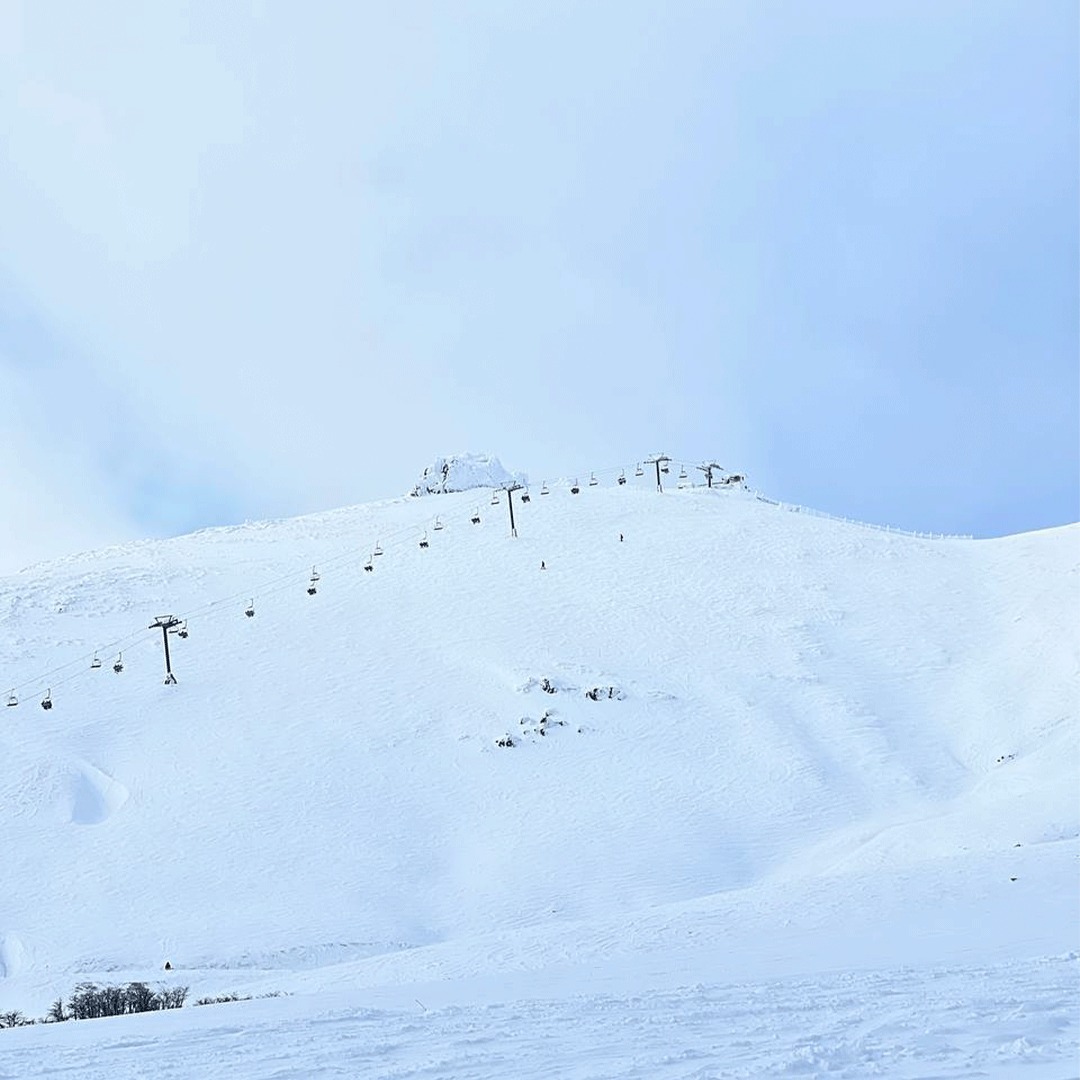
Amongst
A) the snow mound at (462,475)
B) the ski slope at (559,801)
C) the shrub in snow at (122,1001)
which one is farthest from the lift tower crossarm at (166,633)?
the snow mound at (462,475)

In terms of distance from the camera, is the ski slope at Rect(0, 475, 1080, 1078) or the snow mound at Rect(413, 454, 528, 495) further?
the snow mound at Rect(413, 454, 528, 495)

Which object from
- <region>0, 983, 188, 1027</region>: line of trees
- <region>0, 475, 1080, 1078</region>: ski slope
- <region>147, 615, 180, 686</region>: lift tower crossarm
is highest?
<region>147, 615, 180, 686</region>: lift tower crossarm

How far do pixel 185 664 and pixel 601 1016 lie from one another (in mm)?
39912

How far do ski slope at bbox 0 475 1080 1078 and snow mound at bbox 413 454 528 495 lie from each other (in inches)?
997

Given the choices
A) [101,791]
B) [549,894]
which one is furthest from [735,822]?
[101,791]

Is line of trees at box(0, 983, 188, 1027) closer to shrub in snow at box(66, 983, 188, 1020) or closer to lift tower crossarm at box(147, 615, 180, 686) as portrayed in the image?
shrub in snow at box(66, 983, 188, 1020)

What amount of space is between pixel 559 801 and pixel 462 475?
206ft

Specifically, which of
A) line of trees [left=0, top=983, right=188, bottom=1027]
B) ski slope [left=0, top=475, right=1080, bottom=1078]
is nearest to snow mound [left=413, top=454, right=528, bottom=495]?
ski slope [left=0, top=475, right=1080, bottom=1078]

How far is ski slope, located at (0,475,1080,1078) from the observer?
1192 centimetres

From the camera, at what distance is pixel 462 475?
321ft

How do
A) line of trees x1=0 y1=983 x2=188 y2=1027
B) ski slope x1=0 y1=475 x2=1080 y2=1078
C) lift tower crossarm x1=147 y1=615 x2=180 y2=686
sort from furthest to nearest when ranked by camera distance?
lift tower crossarm x1=147 y1=615 x2=180 y2=686 → line of trees x1=0 y1=983 x2=188 y2=1027 → ski slope x1=0 y1=475 x2=1080 y2=1078

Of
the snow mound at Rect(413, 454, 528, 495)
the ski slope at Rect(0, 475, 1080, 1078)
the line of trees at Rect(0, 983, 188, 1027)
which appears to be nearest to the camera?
the ski slope at Rect(0, 475, 1080, 1078)

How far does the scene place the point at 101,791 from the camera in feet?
125

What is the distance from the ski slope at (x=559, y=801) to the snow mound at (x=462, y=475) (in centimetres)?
2533
